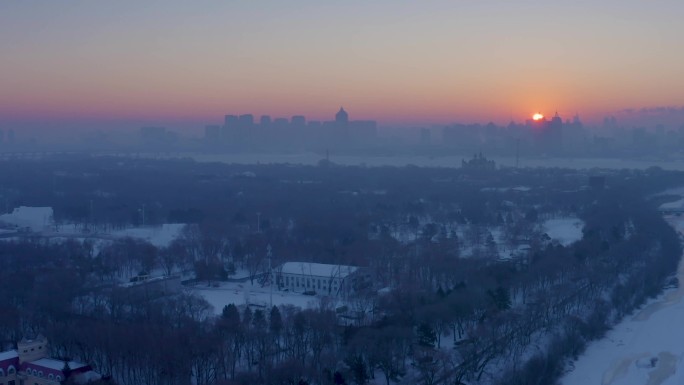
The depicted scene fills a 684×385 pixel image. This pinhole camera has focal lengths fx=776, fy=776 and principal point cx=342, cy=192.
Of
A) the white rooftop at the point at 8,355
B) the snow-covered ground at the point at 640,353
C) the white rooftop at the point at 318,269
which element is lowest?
the snow-covered ground at the point at 640,353

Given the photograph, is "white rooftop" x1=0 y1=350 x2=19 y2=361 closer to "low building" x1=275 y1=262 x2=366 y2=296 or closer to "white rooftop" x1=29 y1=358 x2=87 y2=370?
"white rooftop" x1=29 y1=358 x2=87 y2=370

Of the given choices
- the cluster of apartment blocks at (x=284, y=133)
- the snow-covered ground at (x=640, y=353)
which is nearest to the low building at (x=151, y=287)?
the snow-covered ground at (x=640, y=353)

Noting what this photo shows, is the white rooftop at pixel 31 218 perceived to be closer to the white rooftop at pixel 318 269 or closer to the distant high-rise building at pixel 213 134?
the white rooftop at pixel 318 269

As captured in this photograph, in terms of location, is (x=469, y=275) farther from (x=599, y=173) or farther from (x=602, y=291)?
(x=599, y=173)

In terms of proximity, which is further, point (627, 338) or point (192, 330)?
point (627, 338)

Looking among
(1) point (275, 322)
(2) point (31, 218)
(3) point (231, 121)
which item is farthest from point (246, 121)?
(1) point (275, 322)

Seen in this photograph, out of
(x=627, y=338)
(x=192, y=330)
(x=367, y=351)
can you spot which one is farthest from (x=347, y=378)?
(x=627, y=338)

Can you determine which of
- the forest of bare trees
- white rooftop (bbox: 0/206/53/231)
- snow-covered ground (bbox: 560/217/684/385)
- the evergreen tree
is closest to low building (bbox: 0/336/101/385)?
the forest of bare trees
